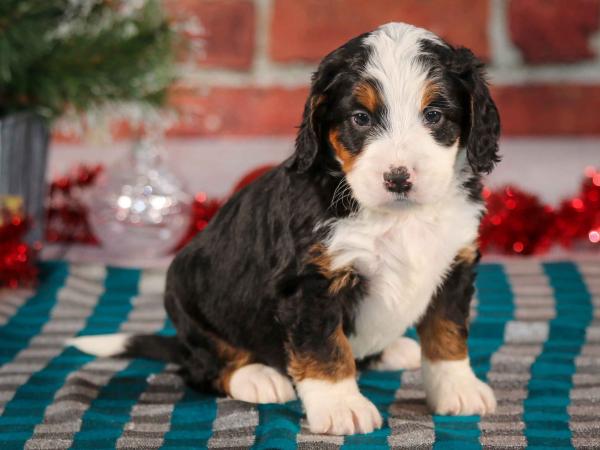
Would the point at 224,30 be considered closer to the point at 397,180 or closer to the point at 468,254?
the point at 468,254

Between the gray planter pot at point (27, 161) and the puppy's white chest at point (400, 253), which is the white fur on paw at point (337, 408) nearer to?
the puppy's white chest at point (400, 253)

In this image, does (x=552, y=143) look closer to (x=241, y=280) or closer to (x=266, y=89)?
(x=266, y=89)

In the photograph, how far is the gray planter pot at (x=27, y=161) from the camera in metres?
3.74

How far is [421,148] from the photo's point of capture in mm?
2109

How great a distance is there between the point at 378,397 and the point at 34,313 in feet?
4.33

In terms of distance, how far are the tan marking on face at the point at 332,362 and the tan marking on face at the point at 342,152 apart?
34 cm

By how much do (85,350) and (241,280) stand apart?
0.64 meters

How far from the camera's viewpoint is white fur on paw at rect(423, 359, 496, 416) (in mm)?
2346

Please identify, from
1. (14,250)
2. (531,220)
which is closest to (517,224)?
(531,220)

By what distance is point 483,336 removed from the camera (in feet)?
10.1

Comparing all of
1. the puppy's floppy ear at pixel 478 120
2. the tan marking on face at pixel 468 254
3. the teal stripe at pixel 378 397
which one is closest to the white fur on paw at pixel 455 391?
the teal stripe at pixel 378 397

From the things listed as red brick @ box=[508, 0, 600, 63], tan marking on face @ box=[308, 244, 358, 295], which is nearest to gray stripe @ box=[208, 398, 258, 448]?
tan marking on face @ box=[308, 244, 358, 295]

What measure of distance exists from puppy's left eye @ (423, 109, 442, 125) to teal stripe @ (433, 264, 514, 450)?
0.63 meters

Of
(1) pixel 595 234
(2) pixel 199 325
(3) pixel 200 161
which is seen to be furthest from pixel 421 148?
(3) pixel 200 161
